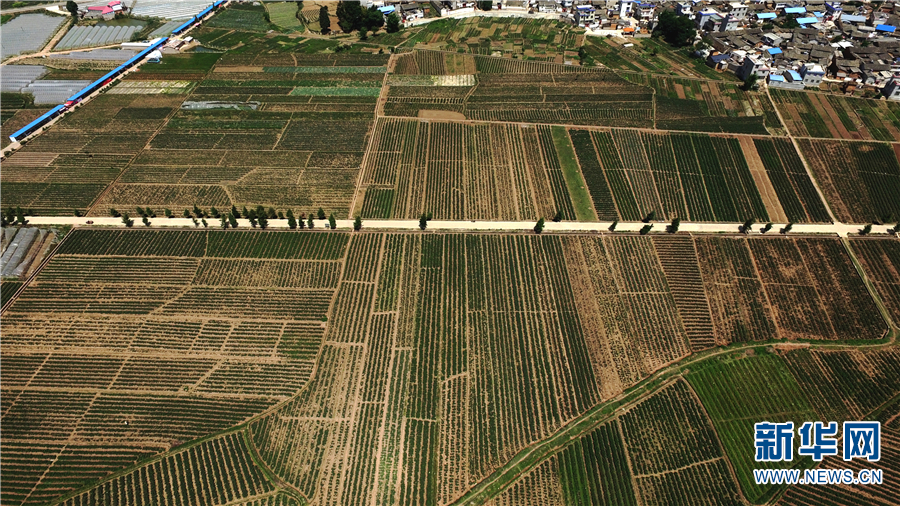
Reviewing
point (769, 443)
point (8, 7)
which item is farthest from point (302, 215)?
point (8, 7)

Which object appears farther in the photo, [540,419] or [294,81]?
[294,81]

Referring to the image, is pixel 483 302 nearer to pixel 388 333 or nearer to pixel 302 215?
pixel 388 333

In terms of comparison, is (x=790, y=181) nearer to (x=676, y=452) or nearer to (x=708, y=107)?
(x=708, y=107)

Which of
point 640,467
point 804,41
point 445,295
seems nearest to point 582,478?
point 640,467

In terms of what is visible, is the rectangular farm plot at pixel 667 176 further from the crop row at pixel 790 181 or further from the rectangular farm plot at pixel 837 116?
the rectangular farm plot at pixel 837 116

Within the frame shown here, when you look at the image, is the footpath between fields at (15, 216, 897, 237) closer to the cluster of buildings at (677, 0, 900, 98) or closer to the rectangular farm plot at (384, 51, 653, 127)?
the rectangular farm plot at (384, 51, 653, 127)

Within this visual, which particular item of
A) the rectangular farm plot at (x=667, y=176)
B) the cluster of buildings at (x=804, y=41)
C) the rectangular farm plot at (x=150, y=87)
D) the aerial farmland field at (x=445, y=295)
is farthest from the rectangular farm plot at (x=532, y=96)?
the rectangular farm plot at (x=150, y=87)

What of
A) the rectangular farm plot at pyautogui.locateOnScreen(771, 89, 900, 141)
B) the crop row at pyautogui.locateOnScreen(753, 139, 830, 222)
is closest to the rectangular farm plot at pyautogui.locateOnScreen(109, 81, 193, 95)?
the crop row at pyautogui.locateOnScreen(753, 139, 830, 222)
